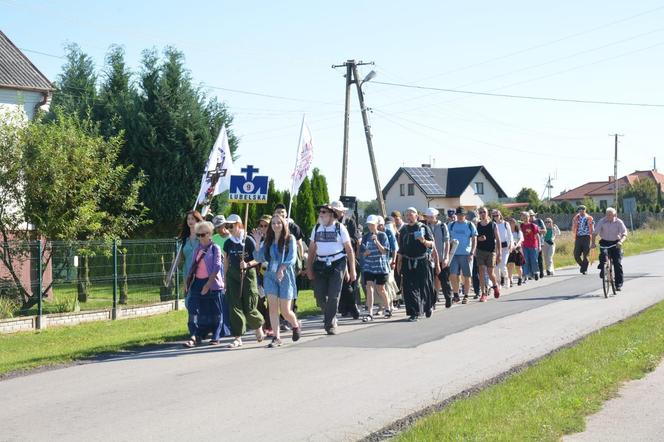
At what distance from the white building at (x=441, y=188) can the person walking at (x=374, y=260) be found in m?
69.2

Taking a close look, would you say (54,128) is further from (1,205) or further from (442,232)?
(442,232)

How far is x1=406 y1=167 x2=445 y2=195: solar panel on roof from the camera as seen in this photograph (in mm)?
84688

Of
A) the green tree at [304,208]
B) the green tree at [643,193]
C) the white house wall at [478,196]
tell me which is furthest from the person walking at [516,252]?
the green tree at [643,193]

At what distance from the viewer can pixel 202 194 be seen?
16.2m

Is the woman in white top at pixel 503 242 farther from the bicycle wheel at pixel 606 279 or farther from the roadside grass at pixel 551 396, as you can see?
the roadside grass at pixel 551 396

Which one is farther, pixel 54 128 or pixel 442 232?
pixel 54 128

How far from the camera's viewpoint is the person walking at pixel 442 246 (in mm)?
16500

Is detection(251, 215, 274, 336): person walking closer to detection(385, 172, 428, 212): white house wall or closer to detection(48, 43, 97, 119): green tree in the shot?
detection(48, 43, 97, 119): green tree

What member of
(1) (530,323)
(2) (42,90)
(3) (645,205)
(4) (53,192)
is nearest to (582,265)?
(1) (530,323)

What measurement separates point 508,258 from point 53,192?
1095 centimetres

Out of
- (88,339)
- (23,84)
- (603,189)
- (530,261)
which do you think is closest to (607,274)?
(530,261)

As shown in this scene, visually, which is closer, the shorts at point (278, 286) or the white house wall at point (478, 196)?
the shorts at point (278, 286)

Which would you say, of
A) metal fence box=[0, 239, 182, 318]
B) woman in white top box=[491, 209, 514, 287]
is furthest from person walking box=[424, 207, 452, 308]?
metal fence box=[0, 239, 182, 318]

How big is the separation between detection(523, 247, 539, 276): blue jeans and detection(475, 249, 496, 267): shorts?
18.6 ft
